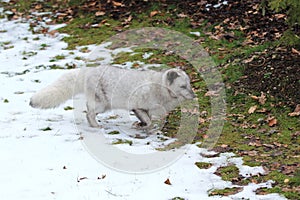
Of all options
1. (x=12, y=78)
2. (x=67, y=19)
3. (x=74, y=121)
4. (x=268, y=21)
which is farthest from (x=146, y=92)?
(x=67, y=19)

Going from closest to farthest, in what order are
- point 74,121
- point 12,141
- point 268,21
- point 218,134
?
point 12,141, point 218,134, point 74,121, point 268,21

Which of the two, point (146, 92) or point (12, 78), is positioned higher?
point (146, 92)

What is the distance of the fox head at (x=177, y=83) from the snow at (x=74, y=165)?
94 centimetres

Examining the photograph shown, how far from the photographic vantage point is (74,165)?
777 cm

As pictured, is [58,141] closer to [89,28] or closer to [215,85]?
[215,85]

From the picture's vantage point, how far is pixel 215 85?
1152 cm

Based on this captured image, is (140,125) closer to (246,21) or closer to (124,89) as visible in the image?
(124,89)

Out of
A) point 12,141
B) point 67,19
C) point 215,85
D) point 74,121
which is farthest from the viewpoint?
point 67,19

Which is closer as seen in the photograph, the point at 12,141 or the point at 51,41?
the point at 12,141

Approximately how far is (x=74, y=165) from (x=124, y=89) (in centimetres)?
230

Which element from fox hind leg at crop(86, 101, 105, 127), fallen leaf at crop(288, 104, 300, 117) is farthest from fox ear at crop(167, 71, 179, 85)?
fallen leaf at crop(288, 104, 300, 117)

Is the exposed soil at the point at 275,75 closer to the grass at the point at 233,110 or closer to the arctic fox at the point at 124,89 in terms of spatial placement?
the grass at the point at 233,110

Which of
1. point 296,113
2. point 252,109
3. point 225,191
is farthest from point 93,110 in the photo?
point 296,113

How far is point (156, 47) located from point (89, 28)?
2.73 m
